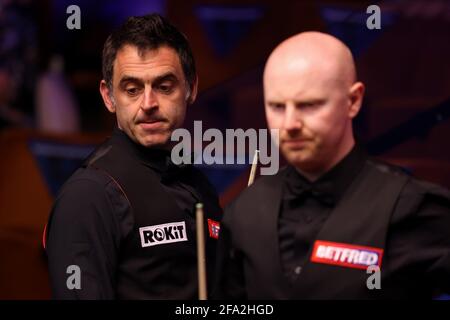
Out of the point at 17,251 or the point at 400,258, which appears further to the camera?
the point at 17,251

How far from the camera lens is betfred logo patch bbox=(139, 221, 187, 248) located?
7.92 ft

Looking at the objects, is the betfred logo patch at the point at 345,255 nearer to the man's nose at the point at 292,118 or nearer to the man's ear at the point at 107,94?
the man's nose at the point at 292,118

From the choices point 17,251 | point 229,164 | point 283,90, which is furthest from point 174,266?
point 17,251

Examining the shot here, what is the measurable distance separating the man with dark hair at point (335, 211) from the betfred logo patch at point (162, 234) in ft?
1.29

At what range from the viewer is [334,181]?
2035 millimetres

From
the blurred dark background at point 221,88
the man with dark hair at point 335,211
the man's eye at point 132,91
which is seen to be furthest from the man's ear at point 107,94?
the blurred dark background at point 221,88

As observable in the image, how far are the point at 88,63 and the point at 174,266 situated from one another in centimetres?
391

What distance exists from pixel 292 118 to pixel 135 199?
63cm

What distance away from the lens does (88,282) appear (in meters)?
2.29

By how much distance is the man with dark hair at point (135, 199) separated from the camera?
2352 millimetres

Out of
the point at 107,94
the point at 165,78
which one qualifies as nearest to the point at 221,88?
the point at 107,94

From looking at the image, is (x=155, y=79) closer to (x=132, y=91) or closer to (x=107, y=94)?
(x=132, y=91)
